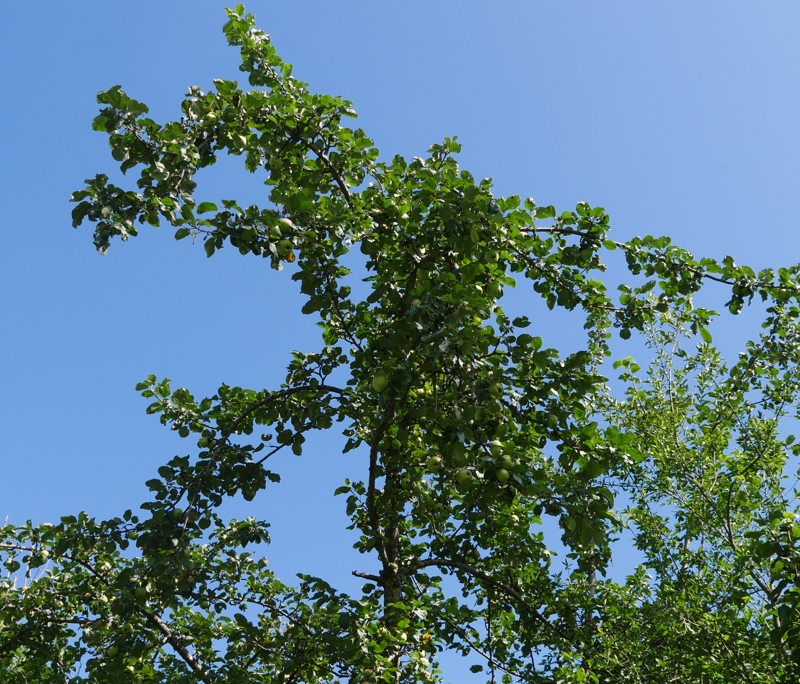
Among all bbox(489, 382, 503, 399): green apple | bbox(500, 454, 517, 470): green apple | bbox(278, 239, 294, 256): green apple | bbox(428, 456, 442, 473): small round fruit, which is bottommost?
bbox(500, 454, 517, 470): green apple

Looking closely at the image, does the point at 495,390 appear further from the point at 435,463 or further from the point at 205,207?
the point at 205,207

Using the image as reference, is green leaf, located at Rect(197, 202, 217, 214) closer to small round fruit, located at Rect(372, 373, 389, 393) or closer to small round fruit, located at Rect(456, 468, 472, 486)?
small round fruit, located at Rect(372, 373, 389, 393)

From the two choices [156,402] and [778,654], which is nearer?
[778,654]

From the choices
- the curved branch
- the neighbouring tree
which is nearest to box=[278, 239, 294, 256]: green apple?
the neighbouring tree

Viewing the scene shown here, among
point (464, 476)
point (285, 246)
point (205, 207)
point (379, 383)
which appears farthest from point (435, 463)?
point (205, 207)

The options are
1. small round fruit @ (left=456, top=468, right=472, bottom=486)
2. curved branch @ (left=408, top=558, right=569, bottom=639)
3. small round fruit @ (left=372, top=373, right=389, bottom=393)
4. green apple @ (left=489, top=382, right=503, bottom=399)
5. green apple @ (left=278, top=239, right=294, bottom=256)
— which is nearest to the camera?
small round fruit @ (left=456, top=468, right=472, bottom=486)

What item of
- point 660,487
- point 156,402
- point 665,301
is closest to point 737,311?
point 665,301

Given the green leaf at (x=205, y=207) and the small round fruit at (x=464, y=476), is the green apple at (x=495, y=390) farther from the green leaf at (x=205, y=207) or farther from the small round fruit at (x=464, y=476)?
the green leaf at (x=205, y=207)

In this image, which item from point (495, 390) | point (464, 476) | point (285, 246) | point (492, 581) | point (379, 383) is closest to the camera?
point (464, 476)

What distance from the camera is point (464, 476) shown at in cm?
361

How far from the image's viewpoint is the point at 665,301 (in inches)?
218

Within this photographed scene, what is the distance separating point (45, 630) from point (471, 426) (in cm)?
414

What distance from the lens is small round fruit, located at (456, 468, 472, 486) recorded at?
11.8ft

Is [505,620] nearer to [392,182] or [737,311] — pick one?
[737,311]
